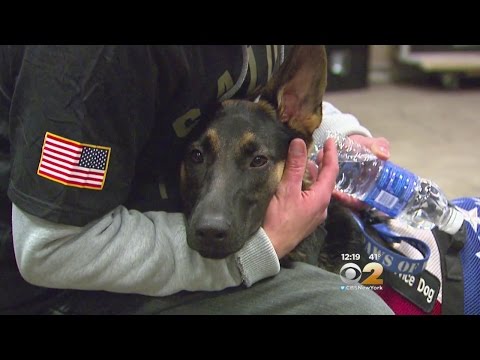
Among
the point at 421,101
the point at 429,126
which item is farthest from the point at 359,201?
the point at 421,101

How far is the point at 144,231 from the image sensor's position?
101 cm

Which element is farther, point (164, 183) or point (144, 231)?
point (164, 183)

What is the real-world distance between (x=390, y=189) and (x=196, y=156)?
0.52 meters

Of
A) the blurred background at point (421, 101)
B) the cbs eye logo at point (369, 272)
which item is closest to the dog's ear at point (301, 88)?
the cbs eye logo at point (369, 272)

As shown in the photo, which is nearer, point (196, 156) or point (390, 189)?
point (196, 156)

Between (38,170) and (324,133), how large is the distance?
2.59ft

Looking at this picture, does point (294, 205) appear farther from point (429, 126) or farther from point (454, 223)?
point (429, 126)

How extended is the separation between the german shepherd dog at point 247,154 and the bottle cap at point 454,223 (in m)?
0.25

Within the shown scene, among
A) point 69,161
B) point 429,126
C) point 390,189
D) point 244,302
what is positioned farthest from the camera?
point 429,126

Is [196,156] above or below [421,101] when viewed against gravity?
above

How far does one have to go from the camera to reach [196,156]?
1.16m

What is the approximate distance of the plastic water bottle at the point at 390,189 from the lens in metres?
1.34
